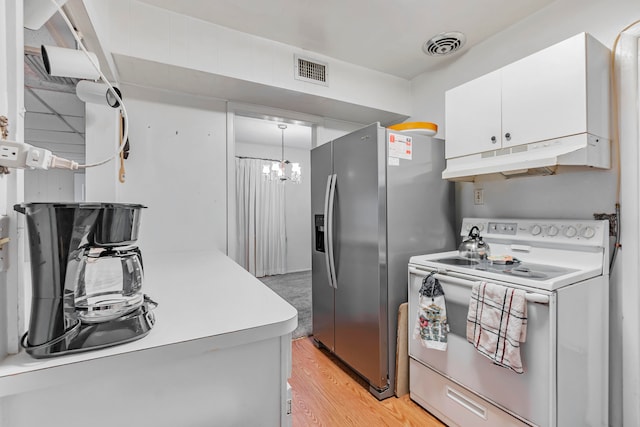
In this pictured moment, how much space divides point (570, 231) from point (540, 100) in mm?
737

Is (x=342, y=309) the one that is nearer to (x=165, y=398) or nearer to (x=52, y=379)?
(x=165, y=398)

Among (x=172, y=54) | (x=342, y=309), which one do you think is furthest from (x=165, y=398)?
(x=172, y=54)

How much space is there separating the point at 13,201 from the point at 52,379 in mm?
346

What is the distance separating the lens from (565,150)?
4.65ft

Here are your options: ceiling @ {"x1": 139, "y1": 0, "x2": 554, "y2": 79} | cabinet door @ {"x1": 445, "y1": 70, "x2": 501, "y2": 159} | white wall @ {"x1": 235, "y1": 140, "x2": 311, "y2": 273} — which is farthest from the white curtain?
cabinet door @ {"x1": 445, "y1": 70, "x2": 501, "y2": 159}

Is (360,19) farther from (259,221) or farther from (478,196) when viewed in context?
(259,221)

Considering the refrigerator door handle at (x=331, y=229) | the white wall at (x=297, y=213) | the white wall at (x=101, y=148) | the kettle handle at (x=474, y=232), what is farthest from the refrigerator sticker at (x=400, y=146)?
the white wall at (x=297, y=213)

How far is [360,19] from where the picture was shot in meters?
1.96

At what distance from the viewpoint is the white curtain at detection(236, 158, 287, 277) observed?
5.08 meters

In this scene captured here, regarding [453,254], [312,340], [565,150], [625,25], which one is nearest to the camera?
[565,150]

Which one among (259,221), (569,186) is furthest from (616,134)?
(259,221)

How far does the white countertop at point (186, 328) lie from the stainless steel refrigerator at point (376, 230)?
3.12ft

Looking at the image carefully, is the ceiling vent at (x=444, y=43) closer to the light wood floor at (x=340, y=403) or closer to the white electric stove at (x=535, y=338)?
the white electric stove at (x=535, y=338)

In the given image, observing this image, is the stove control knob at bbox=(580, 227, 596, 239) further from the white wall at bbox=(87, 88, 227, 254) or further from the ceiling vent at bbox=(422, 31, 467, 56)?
the white wall at bbox=(87, 88, 227, 254)
